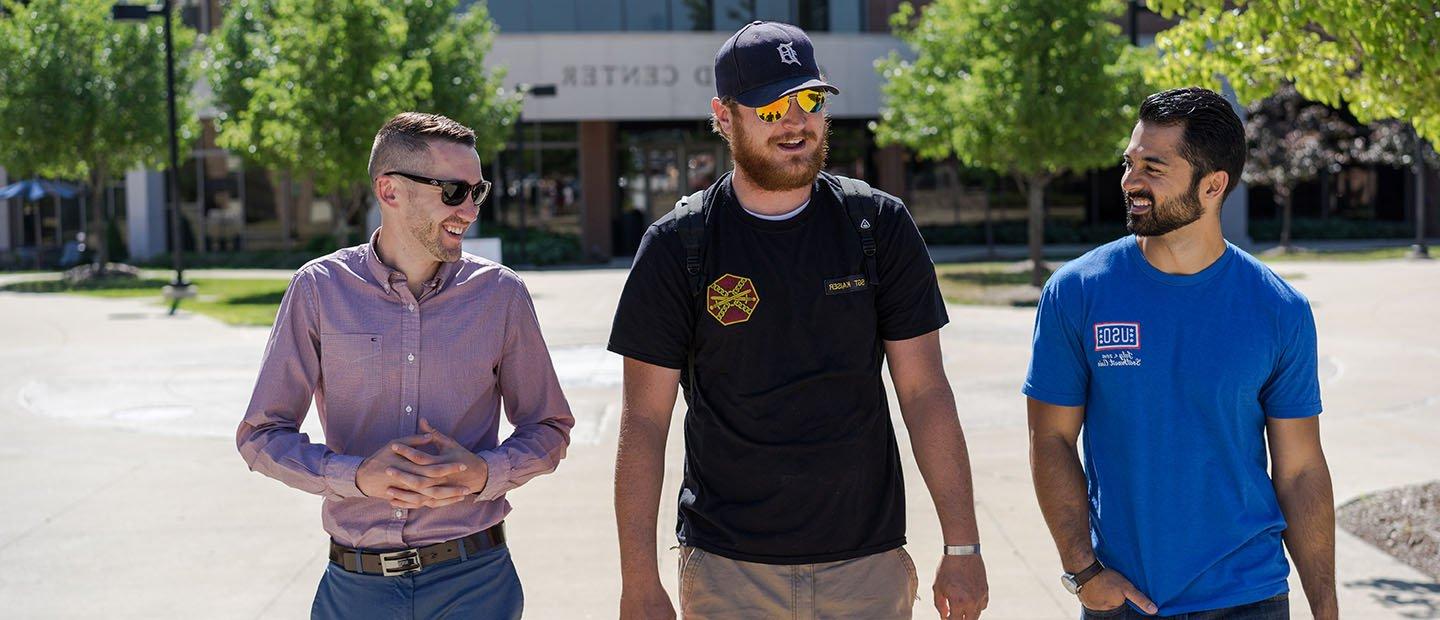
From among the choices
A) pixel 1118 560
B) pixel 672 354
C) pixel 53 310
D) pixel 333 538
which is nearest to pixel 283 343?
pixel 333 538

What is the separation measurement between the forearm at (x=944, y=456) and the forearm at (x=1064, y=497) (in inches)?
7.0

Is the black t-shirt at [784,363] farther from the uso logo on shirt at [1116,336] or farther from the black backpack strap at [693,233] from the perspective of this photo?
the uso logo on shirt at [1116,336]

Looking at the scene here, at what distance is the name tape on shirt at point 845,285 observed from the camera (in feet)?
10.5

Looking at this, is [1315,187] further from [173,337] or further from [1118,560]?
[1118,560]

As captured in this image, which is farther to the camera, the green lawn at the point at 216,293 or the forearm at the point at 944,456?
the green lawn at the point at 216,293

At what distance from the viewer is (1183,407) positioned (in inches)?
124

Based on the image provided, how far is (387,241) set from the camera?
11.0ft

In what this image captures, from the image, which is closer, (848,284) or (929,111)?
(848,284)

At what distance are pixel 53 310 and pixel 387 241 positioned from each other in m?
20.8

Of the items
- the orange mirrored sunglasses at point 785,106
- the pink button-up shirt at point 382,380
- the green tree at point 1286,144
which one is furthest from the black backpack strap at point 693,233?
the green tree at point 1286,144

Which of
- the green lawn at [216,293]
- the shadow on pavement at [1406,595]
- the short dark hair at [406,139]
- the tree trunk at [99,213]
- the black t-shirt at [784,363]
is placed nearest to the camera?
the black t-shirt at [784,363]

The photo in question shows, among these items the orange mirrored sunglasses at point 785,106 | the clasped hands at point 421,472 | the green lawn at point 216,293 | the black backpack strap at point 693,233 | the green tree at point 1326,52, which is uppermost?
the green tree at point 1326,52

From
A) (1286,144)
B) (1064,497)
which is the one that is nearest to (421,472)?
(1064,497)

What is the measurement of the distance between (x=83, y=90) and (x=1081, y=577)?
28153mm
